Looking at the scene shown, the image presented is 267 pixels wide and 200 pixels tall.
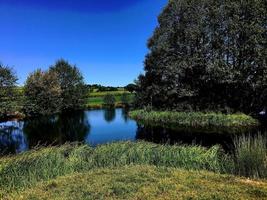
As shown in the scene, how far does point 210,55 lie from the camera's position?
124 feet

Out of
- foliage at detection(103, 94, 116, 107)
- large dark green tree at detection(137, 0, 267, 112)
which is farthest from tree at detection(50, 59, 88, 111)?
large dark green tree at detection(137, 0, 267, 112)

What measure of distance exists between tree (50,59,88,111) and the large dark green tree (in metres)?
23.6

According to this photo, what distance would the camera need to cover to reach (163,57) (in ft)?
136

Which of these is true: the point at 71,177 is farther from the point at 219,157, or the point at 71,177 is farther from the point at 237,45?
the point at 237,45

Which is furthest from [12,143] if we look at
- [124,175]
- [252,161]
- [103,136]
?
[252,161]

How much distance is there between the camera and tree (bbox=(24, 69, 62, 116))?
54084 millimetres

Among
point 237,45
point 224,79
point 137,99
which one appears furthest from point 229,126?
point 137,99

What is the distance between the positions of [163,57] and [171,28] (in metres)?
3.44

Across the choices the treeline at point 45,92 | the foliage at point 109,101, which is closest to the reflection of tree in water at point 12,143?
the treeline at point 45,92

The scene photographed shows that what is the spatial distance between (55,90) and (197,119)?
2824 centimetres

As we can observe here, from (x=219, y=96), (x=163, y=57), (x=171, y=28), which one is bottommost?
(x=219, y=96)

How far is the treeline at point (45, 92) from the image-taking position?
39.5 metres

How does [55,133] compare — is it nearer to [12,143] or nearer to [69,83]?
[12,143]

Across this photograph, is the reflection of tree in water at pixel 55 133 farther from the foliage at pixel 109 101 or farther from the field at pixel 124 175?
the foliage at pixel 109 101
